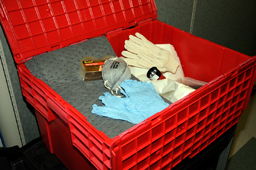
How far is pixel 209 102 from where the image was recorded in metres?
0.71

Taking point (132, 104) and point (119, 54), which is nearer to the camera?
point (132, 104)

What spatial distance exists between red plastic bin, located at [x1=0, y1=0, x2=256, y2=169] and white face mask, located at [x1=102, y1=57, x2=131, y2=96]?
18cm

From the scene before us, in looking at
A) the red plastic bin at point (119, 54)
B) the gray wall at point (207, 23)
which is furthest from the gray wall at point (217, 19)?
the red plastic bin at point (119, 54)

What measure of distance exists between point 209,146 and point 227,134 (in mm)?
93

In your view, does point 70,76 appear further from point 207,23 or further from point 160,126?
point 207,23

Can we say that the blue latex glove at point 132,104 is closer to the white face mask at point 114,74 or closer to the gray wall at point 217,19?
the white face mask at point 114,74

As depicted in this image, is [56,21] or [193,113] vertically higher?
[56,21]

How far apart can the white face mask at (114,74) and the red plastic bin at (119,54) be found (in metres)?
0.18

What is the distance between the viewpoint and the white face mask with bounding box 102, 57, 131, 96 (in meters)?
0.77

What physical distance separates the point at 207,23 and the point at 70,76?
1.03 metres

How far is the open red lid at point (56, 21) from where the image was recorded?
766 millimetres

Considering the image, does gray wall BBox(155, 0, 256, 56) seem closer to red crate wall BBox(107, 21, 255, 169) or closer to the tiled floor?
red crate wall BBox(107, 21, 255, 169)

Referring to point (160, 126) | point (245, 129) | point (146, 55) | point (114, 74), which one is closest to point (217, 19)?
point (245, 129)

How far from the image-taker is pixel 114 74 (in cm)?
77
